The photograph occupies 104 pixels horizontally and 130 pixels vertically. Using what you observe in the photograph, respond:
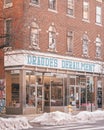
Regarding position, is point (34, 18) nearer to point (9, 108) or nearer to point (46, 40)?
point (46, 40)

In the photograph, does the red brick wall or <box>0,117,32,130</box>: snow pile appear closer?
<box>0,117,32,130</box>: snow pile

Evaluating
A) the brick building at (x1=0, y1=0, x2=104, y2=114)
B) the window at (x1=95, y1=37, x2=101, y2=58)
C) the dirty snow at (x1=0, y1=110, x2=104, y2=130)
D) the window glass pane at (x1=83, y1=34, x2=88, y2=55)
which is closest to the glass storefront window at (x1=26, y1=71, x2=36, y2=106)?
the brick building at (x1=0, y1=0, x2=104, y2=114)

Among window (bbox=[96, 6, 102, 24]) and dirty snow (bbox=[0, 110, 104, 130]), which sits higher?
window (bbox=[96, 6, 102, 24])

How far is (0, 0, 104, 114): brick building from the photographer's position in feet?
118

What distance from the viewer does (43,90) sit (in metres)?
37.8

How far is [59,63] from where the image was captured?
39438 millimetres

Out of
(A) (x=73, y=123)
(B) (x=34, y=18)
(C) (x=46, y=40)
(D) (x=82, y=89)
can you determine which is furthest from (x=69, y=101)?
(A) (x=73, y=123)

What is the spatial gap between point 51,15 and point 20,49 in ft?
17.4

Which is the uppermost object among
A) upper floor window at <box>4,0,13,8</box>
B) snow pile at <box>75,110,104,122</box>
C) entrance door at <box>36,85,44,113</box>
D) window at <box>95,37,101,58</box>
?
upper floor window at <box>4,0,13,8</box>

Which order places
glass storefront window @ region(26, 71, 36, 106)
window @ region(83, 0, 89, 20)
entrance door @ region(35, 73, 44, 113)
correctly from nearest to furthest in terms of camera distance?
glass storefront window @ region(26, 71, 36, 106) → entrance door @ region(35, 73, 44, 113) → window @ region(83, 0, 89, 20)

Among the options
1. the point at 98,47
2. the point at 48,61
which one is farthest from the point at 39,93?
the point at 98,47

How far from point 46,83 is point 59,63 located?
235cm

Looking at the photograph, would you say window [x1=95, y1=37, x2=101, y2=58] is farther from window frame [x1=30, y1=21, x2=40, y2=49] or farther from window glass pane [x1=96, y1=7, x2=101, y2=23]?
window frame [x1=30, y1=21, x2=40, y2=49]

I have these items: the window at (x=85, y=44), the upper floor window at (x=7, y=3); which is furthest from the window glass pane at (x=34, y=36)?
the window at (x=85, y=44)
